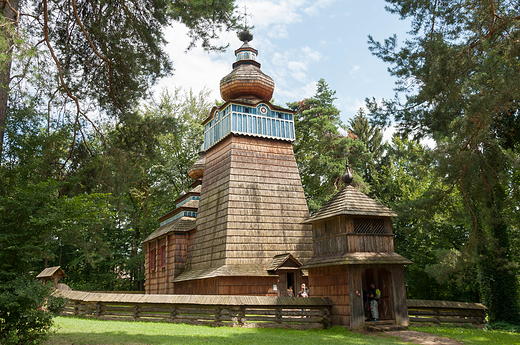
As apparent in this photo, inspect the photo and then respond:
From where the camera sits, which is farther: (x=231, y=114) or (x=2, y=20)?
(x=231, y=114)

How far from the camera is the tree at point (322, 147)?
90.2ft

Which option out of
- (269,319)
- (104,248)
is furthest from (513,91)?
(104,248)

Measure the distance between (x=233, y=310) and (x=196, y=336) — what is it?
217 cm

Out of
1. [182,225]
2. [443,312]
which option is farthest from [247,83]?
[443,312]

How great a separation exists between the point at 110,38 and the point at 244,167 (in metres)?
9.76

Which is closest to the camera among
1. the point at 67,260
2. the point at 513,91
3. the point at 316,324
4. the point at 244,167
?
the point at 513,91

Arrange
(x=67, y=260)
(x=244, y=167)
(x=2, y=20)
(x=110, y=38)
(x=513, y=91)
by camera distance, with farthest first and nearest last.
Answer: (x=67, y=260) → (x=244, y=167) → (x=110, y=38) → (x=513, y=91) → (x=2, y=20)

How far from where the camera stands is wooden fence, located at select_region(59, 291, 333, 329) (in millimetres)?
12305

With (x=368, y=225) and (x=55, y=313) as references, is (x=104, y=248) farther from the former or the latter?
(x=368, y=225)

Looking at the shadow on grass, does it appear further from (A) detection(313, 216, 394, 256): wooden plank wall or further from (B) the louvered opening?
(B) the louvered opening

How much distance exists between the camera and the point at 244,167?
19.3 m

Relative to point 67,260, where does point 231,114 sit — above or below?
above

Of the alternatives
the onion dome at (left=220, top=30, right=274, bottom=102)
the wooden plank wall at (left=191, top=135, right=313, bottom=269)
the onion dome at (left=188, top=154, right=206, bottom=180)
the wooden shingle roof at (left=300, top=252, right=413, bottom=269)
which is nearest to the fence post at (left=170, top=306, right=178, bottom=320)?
the wooden plank wall at (left=191, top=135, right=313, bottom=269)

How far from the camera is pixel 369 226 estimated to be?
42.2 feet
